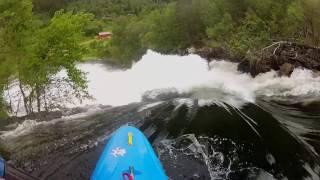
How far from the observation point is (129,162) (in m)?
10.1

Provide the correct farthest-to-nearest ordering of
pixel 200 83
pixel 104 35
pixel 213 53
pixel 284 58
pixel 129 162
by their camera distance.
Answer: pixel 104 35 < pixel 213 53 < pixel 284 58 < pixel 200 83 < pixel 129 162

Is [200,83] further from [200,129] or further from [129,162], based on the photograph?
[129,162]

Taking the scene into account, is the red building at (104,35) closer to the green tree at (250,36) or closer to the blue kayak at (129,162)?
the green tree at (250,36)

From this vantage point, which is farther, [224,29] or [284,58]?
[224,29]

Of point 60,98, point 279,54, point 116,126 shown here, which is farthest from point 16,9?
point 279,54

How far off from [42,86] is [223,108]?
7488 millimetres

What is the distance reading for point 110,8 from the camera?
220 feet

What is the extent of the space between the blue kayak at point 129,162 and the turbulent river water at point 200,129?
105cm

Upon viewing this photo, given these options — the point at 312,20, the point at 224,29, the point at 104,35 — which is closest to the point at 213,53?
the point at 224,29

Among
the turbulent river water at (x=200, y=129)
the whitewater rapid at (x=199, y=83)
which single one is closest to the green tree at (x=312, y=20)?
the whitewater rapid at (x=199, y=83)

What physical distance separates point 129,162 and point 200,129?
507 cm

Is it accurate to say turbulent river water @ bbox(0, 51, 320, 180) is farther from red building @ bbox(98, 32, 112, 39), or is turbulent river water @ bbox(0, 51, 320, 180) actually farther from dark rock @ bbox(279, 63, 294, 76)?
red building @ bbox(98, 32, 112, 39)

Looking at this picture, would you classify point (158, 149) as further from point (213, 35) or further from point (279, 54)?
point (213, 35)

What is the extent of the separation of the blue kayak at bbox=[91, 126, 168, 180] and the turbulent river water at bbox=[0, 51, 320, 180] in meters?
1.05
